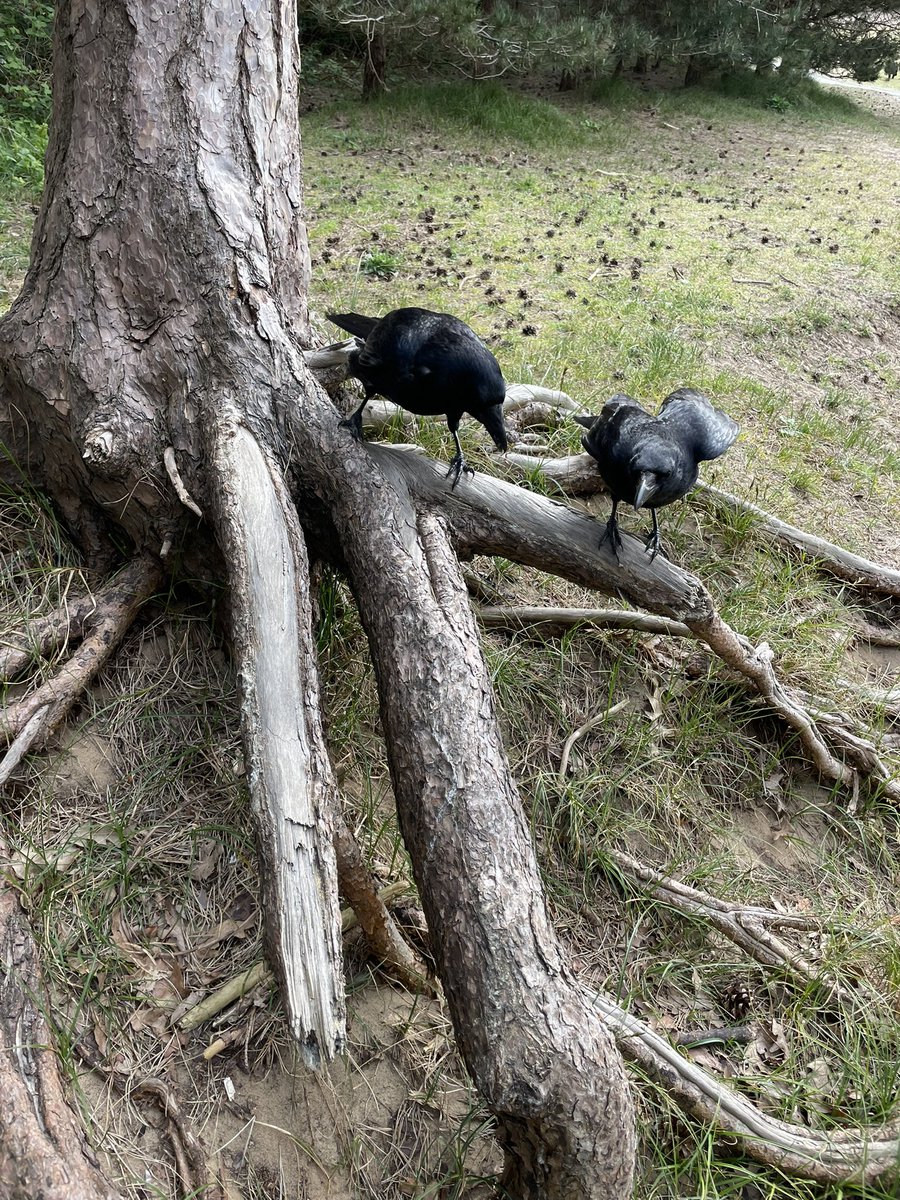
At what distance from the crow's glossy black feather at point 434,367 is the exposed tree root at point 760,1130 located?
172 cm

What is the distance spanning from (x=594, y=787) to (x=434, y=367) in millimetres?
1462

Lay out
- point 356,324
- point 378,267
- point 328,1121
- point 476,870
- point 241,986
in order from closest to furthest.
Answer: point 476,870 < point 328,1121 < point 241,986 < point 356,324 < point 378,267

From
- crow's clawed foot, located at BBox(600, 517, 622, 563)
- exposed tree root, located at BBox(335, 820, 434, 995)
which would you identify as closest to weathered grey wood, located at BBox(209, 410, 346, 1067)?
exposed tree root, located at BBox(335, 820, 434, 995)

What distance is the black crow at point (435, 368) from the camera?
2.44 m

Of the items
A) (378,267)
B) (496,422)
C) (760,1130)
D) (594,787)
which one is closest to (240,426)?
(496,422)

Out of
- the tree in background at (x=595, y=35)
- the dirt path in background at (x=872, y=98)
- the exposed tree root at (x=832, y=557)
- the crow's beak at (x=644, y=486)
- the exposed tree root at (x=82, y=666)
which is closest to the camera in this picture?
the exposed tree root at (x=82, y=666)

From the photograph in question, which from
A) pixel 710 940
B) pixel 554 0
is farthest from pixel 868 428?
pixel 554 0

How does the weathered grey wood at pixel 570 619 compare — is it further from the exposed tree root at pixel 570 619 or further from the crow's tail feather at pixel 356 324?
the crow's tail feather at pixel 356 324

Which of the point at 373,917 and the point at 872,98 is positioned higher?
the point at 872,98

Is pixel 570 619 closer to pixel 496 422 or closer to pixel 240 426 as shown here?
pixel 496 422

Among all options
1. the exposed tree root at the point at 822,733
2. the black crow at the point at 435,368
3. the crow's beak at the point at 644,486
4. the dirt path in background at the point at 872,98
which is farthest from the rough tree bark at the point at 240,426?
Result: the dirt path in background at the point at 872,98

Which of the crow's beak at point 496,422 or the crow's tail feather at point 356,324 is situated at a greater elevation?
the crow's tail feather at point 356,324

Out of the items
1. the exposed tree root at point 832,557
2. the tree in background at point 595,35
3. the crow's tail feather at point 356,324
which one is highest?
the tree in background at point 595,35

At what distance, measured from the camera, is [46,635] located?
2.36 m
